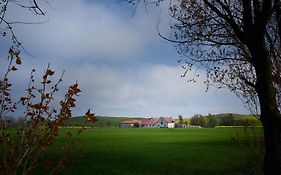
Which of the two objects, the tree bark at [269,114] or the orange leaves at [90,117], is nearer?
the orange leaves at [90,117]

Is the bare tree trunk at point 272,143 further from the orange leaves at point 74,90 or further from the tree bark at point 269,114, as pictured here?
the orange leaves at point 74,90

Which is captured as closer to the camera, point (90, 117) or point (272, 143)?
point (90, 117)

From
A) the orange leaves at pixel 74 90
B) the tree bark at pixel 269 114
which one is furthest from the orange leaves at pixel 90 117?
the tree bark at pixel 269 114

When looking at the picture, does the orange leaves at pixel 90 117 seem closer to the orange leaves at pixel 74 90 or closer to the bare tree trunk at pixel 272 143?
the orange leaves at pixel 74 90

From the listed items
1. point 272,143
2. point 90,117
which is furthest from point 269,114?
point 90,117

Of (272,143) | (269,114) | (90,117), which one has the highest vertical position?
(269,114)

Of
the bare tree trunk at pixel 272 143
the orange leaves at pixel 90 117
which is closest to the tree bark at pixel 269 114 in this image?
the bare tree trunk at pixel 272 143

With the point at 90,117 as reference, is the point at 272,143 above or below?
below

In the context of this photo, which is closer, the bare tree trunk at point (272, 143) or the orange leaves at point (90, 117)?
the orange leaves at point (90, 117)

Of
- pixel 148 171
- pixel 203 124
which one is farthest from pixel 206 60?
pixel 203 124

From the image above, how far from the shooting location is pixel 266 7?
21.6 feet

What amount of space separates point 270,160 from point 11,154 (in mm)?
4893

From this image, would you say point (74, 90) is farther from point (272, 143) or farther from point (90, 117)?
point (272, 143)

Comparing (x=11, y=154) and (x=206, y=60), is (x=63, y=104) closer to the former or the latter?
(x=11, y=154)
